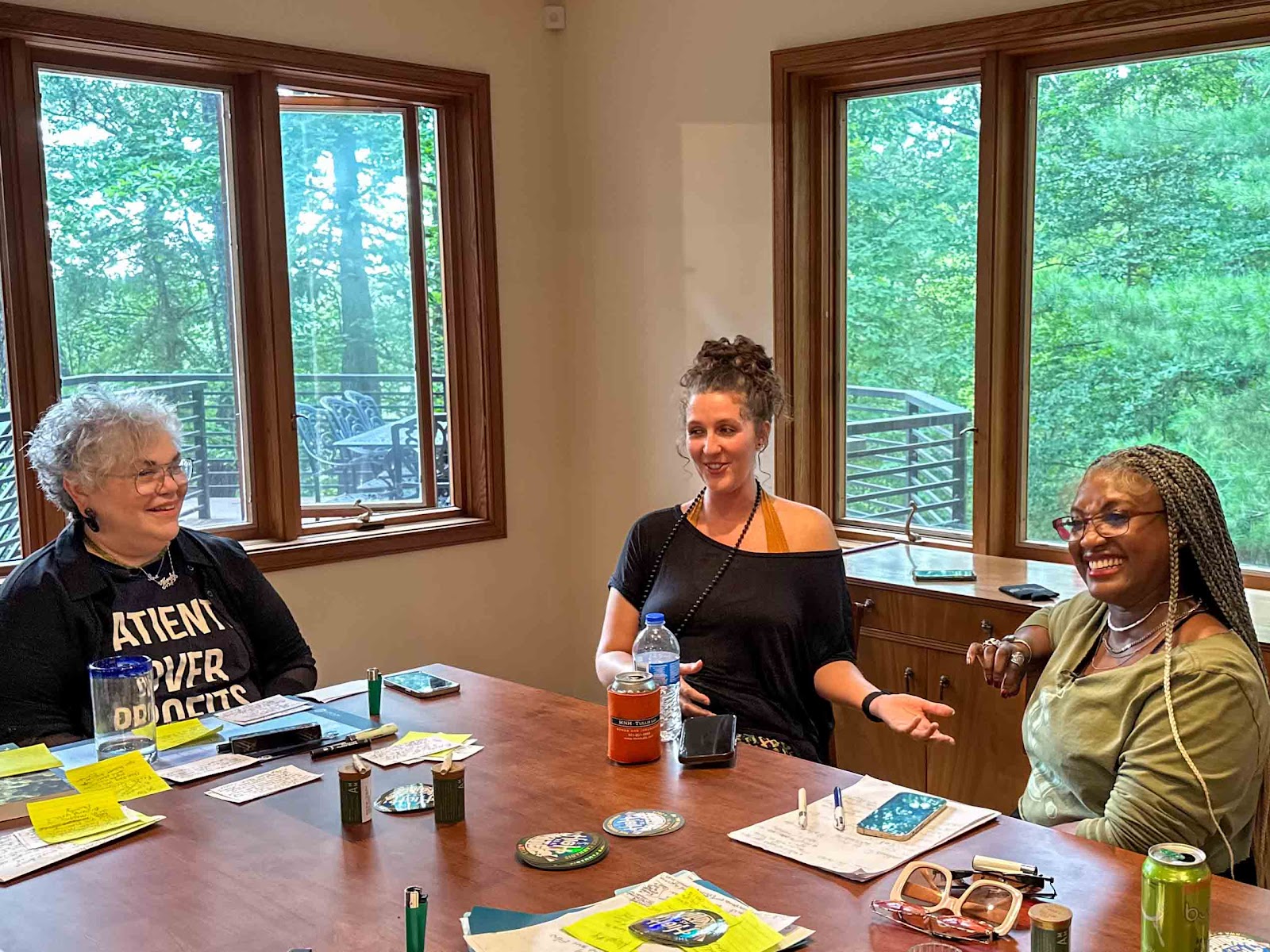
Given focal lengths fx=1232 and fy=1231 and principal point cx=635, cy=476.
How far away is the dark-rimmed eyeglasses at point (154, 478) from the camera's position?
2475mm

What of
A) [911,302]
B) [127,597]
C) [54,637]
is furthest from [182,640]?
[911,302]

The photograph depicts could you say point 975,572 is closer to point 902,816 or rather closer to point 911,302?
point 911,302

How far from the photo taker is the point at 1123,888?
152cm

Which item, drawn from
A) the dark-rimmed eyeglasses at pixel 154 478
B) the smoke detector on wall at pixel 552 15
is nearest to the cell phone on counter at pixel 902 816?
the dark-rimmed eyeglasses at pixel 154 478

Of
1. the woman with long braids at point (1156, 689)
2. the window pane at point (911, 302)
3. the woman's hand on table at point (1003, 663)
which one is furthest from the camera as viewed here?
the window pane at point (911, 302)

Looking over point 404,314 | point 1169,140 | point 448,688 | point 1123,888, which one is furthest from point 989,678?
point 404,314

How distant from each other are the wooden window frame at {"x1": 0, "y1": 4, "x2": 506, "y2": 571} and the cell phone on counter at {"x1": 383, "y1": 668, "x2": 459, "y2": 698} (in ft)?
4.12

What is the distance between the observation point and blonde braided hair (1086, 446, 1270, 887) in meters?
1.83

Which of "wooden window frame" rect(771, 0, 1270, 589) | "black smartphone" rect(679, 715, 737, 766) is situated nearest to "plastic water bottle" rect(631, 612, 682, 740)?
"black smartphone" rect(679, 715, 737, 766)

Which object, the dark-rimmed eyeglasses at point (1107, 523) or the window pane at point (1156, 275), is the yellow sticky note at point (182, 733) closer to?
the dark-rimmed eyeglasses at point (1107, 523)

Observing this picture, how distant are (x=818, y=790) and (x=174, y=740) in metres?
1.14

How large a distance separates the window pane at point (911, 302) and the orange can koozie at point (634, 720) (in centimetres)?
190

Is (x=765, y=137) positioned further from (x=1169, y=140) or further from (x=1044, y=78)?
(x=1169, y=140)

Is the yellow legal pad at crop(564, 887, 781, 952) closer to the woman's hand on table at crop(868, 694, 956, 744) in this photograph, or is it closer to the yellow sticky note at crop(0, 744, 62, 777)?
the woman's hand on table at crop(868, 694, 956, 744)
